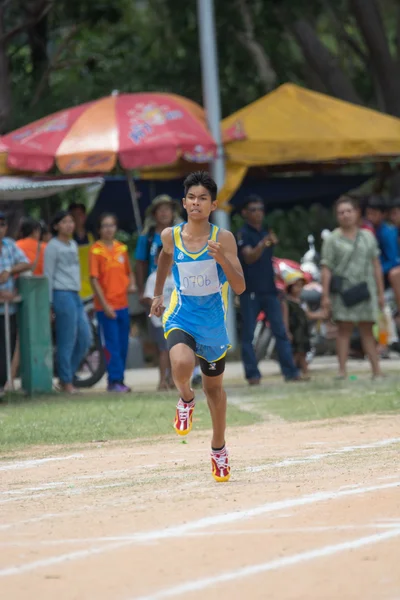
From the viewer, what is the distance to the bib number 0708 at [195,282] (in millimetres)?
8453

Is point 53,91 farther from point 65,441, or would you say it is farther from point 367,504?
point 367,504

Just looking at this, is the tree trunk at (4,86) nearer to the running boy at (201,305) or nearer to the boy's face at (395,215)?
the boy's face at (395,215)

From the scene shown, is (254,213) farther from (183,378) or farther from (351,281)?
(183,378)

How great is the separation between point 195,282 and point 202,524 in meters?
2.18

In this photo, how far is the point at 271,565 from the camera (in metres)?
5.64

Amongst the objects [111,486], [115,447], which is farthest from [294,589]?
[115,447]

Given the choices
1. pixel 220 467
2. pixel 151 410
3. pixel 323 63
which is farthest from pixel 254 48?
pixel 220 467

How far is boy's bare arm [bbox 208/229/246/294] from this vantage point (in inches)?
322

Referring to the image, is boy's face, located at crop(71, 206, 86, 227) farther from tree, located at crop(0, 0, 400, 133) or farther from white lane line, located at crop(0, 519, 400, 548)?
white lane line, located at crop(0, 519, 400, 548)

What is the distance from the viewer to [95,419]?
484 inches

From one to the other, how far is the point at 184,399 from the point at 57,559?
8.93ft

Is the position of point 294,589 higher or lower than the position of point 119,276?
lower

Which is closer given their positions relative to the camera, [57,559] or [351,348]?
[57,559]

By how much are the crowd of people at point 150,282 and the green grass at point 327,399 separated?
79cm
